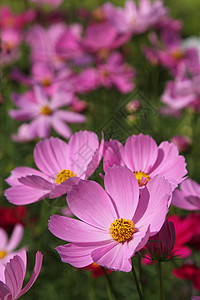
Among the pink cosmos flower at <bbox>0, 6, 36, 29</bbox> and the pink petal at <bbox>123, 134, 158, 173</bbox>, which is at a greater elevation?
the pink cosmos flower at <bbox>0, 6, 36, 29</bbox>

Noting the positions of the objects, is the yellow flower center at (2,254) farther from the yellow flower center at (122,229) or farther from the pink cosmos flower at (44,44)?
the pink cosmos flower at (44,44)

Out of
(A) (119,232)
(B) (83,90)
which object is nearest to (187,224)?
(A) (119,232)

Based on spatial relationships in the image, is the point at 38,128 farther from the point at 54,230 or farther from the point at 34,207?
the point at 54,230

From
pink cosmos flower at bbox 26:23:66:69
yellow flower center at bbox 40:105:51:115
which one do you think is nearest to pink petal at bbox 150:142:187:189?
yellow flower center at bbox 40:105:51:115

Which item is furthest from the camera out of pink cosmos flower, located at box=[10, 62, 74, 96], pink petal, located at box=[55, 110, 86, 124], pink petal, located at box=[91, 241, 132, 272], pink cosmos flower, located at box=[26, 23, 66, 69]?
pink cosmos flower, located at box=[26, 23, 66, 69]

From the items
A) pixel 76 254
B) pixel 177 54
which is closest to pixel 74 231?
pixel 76 254

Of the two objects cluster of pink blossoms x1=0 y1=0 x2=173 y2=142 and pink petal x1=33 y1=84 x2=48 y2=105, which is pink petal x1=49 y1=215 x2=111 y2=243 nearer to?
cluster of pink blossoms x1=0 y1=0 x2=173 y2=142
